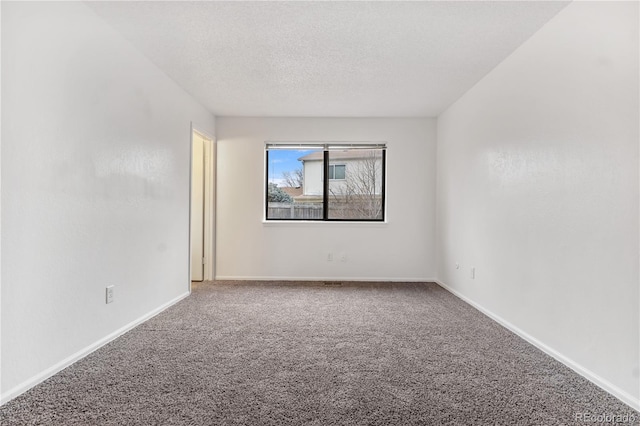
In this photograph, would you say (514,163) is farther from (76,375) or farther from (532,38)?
(76,375)

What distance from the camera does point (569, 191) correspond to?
6.94 ft

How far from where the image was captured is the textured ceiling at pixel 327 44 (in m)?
2.19

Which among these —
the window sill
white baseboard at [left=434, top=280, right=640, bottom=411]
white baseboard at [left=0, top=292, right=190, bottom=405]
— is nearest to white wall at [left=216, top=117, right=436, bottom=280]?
the window sill

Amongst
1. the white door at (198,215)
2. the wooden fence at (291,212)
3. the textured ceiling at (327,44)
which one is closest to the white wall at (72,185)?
the textured ceiling at (327,44)

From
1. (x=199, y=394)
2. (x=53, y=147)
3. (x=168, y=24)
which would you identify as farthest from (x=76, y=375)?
(x=168, y=24)

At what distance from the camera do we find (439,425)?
1.53 metres

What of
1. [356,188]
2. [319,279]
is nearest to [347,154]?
[356,188]

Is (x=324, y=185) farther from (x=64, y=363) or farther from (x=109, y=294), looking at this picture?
(x=64, y=363)

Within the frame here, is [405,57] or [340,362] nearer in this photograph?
[340,362]

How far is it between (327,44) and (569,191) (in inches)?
75.4

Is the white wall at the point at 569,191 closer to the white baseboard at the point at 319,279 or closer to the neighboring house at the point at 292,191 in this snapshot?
the white baseboard at the point at 319,279

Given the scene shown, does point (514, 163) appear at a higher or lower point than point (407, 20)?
lower

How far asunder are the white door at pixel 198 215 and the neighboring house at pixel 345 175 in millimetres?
1326

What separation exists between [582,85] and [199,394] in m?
2.71
